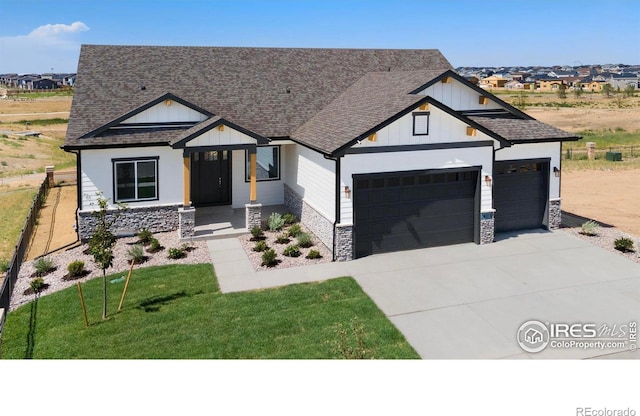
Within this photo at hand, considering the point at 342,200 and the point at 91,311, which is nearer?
the point at 91,311

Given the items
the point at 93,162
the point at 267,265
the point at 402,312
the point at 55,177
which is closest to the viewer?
the point at 402,312

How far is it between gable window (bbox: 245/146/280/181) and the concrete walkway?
438 centimetres

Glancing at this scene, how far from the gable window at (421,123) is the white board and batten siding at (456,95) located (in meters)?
1.65

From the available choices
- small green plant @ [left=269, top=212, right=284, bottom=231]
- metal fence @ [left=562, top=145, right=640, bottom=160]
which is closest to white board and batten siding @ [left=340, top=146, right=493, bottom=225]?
small green plant @ [left=269, top=212, right=284, bottom=231]

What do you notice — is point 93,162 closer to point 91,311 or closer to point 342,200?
point 91,311

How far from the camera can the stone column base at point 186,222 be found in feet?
52.7

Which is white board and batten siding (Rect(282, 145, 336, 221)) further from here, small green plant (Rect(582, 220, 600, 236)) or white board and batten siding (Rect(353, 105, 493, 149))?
small green plant (Rect(582, 220, 600, 236))

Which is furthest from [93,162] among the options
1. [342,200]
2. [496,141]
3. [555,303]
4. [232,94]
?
[555,303]

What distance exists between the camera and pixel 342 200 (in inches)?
558

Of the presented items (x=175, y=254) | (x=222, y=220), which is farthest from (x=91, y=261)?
(x=222, y=220)

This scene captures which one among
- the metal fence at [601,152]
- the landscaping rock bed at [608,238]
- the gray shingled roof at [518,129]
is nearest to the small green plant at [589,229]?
the landscaping rock bed at [608,238]

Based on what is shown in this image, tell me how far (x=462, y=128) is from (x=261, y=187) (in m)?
8.31

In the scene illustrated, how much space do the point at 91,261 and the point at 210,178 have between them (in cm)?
611

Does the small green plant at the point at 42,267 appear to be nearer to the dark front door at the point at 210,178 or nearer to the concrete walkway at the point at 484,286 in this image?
the concrete walkway at the point at 484,286
